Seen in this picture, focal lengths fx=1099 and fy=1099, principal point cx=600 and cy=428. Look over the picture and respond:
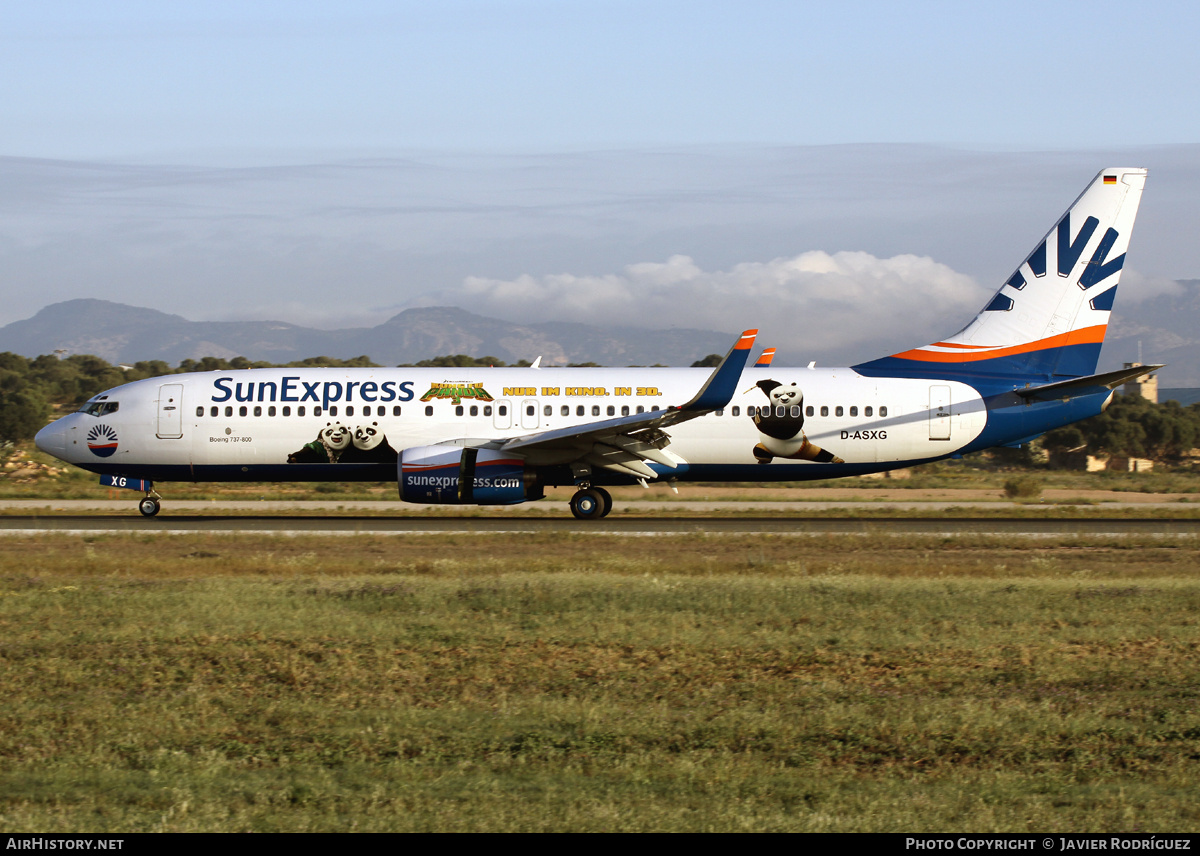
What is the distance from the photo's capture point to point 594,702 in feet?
31.8

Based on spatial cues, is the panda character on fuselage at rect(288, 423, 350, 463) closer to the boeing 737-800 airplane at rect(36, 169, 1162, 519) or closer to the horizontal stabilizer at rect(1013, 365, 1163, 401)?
the boeing 737-800 airplane at rect(36, 169, 1162, 519)

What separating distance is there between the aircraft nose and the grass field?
42.7ft

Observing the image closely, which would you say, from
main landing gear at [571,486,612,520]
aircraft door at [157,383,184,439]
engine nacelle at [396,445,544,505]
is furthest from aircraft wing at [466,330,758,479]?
aircraft door at [157,383,184,439]

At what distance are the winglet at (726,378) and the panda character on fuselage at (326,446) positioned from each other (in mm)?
9245

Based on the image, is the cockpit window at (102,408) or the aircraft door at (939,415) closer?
the cockpit window at (102,408)

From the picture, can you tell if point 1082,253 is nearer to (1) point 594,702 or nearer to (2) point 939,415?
(2) point 939,415

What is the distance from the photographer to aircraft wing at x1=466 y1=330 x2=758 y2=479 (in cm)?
2491

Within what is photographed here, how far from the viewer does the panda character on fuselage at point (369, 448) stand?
2858 cm

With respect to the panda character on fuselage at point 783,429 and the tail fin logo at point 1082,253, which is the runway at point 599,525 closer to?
the panda character on fuselage at point 783,429

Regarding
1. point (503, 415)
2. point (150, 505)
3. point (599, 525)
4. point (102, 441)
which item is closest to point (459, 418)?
point (503, 415)

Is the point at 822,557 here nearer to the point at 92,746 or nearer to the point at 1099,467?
the point at 92,746

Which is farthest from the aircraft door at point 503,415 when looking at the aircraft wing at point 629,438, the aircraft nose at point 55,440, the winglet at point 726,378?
the aircraft nose at point 55,440

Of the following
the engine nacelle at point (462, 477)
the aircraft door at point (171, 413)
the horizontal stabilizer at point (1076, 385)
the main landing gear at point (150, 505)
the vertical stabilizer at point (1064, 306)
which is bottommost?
the main landing gear at point (150, 505)

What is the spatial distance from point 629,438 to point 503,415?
3481mm
